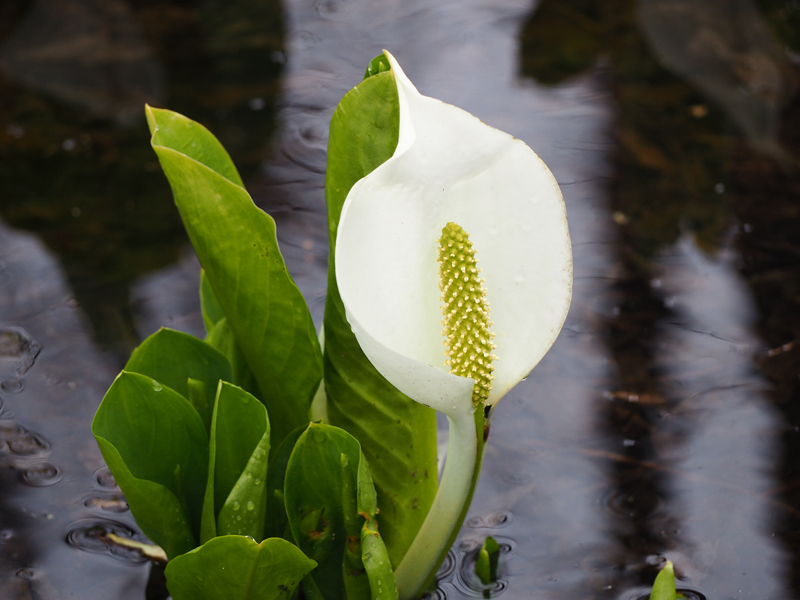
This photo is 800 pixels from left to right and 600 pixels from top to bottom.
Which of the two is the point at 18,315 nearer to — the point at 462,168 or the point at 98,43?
the point at 462,168

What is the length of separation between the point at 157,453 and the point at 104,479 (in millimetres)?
351

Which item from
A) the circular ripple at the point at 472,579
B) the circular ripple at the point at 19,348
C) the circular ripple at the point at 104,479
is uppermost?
the circular ripple at the point at 19,348

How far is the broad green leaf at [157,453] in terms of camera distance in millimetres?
798

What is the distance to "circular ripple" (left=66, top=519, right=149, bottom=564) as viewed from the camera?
3.39ft

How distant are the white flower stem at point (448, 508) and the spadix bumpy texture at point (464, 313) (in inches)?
1.6

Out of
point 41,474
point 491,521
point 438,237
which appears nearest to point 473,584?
point 491,521

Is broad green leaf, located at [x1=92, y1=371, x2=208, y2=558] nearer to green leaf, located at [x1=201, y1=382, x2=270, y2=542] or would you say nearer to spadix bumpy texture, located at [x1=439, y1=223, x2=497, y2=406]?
green leaf, located at [x1=201, y1=382, x2=270, y2=542]

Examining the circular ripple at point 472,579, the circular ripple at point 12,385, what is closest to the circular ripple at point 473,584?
the circular ripple at point 472,579

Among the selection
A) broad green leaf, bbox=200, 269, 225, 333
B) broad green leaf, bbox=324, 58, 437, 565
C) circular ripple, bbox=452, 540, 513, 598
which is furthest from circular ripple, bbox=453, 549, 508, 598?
broad green leaf, bbox=200, 269, 225, 333

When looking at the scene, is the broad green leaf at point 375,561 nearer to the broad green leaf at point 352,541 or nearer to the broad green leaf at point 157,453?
the broad green leaf at point 352,541

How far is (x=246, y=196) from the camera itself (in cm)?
77

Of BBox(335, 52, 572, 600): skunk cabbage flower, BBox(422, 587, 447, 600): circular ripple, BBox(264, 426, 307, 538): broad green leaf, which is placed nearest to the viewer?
BBox(335, 52, 572, 600): skunk cabbage flower

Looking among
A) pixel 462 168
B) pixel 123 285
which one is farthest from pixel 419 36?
pixel 462 168

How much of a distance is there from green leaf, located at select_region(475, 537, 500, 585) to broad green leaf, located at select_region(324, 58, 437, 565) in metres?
0.10
